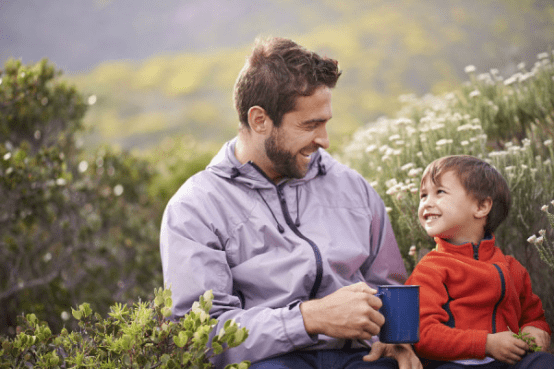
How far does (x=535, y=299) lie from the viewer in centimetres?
209

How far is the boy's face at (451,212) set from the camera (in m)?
2.03

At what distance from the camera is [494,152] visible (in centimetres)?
285

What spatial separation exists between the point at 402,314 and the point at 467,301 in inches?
17.7

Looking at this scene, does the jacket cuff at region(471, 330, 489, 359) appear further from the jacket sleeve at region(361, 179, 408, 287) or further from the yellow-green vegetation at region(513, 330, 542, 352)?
the jacket sleeve at region(361, 179, 408, 287)

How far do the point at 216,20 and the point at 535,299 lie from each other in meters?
19.6

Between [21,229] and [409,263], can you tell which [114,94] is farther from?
[409,263]

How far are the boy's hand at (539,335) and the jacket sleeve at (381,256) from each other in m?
0.59

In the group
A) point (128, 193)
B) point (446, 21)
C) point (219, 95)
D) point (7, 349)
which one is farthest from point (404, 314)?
point (219, 95)

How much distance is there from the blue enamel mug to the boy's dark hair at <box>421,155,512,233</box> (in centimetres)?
62

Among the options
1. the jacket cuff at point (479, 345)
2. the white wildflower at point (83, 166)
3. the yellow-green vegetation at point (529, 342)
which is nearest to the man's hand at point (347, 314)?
the jacket cuff at point (479, 345)


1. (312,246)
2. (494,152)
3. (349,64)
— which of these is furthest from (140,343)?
(349,64)

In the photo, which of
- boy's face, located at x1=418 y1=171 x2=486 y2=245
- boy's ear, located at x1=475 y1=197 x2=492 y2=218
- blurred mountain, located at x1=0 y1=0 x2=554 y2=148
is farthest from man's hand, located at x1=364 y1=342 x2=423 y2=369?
blurred mountain, located at x1=0 y1=0 x2=554 y2=148

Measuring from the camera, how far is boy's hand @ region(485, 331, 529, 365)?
5.89 ft

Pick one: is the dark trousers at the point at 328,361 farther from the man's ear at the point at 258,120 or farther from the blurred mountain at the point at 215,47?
the blurred mountain at the point at 215,47
